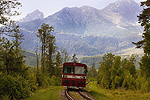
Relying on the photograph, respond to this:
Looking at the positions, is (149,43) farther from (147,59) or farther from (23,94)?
(23,94)

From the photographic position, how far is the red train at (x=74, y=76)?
22766mm

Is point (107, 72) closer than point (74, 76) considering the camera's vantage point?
No

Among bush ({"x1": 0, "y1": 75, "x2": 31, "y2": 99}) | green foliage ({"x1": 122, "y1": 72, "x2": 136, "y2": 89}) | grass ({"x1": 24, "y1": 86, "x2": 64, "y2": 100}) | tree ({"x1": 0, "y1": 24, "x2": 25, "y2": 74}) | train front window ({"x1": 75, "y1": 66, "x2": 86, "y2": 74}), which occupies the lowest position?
green foliage ({"x1": 122, "y1": 72, "x2": 136, "y2": 89})

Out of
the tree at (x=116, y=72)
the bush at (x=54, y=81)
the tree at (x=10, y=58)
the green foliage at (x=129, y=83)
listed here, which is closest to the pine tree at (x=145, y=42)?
the green foliage at (x=129, y=83)

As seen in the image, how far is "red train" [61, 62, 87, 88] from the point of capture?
896 inches

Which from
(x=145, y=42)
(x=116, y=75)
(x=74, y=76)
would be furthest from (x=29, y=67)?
(x=116, y=75)

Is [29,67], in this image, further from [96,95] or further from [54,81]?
[54,81]

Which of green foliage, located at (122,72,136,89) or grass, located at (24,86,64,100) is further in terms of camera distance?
green foliage, located at (122,72,136,89)

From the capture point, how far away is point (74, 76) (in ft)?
74.6

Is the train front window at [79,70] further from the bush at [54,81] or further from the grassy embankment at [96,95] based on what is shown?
the bush at [54,81]

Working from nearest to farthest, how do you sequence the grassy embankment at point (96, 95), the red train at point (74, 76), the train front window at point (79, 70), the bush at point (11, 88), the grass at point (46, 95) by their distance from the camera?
the bush at point (11, 88)
the grass at point (46, 95)
the grassy embankment at point (96, 95)
the red train at point (74, 76)
the train front window at point (79, 70)

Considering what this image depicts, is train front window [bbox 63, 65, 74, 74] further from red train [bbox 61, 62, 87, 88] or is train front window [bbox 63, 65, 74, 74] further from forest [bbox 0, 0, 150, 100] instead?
forest [bbox 0, 0, 150, 100]

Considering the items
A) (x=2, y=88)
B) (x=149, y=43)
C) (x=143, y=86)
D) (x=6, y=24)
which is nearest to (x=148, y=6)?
(x=149, y=43)

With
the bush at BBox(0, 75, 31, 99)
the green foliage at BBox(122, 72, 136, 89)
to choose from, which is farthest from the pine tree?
the bush at BBox(0, 75, 31, 99)
